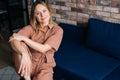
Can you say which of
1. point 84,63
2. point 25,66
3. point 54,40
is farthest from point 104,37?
point 25,66

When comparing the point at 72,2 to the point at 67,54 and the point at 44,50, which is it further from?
the point at 44,50

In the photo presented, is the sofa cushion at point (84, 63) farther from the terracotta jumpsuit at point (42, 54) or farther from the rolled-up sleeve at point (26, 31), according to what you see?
the rolled-up sleeve at point (26, 31)

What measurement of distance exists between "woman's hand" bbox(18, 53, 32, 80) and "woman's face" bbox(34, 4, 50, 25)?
34 cm

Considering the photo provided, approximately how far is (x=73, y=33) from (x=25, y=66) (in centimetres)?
128

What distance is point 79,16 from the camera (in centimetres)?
319

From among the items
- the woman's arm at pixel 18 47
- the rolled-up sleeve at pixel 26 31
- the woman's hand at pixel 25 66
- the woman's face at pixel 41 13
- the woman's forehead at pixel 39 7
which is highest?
the woman's forehead at pixel 39 7

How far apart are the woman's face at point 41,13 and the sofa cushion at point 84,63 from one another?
26.4 inches

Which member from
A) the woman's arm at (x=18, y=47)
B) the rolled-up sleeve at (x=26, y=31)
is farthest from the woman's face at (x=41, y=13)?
the woman's arm at (x=18, y=47)

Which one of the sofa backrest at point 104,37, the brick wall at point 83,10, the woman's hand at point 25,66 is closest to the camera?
the woman's hand at point 25,66

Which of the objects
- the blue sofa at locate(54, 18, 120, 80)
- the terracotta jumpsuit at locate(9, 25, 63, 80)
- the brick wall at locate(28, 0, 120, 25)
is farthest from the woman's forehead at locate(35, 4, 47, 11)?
the brick wall at locate(28, 0, 120, 25)

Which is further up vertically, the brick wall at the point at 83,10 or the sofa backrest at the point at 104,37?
the brick wall at the point at 83,10

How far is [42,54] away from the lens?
2031 millimetres

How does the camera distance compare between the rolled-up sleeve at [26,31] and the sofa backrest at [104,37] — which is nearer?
the rolled-up sleeve at [26,31]

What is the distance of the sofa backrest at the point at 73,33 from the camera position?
10.0 ft
